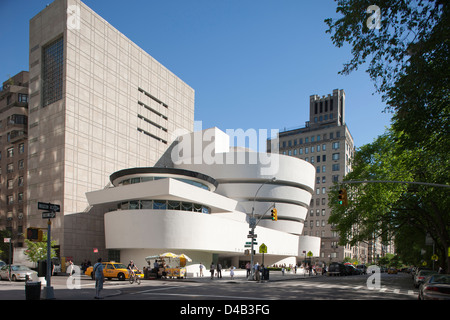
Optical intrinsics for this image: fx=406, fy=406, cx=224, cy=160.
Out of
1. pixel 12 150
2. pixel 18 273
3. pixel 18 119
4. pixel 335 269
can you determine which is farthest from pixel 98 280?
pixel 12 150

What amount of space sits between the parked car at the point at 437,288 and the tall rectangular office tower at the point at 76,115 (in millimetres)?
47001

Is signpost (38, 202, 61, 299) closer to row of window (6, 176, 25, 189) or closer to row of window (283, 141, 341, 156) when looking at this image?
row of window (6, 176, 25, 189)

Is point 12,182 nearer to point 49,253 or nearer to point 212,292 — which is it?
point 212,292

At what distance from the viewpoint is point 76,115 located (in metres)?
57.3

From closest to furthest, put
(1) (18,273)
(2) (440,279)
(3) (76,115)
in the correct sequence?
1. (2) (440,279)
2. (1) (18,273)
3. (3) (76,115)

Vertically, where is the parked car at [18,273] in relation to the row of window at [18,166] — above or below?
below

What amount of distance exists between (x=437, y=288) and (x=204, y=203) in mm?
41588

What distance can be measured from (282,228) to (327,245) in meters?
41.4

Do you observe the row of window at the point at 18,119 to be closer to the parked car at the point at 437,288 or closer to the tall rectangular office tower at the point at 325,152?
the parked car at the point at 437,288

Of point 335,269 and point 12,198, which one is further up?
point 12,198

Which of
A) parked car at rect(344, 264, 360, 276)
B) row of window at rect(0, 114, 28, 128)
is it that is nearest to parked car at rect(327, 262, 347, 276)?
parked car at rect(344, 264, 360, 276)

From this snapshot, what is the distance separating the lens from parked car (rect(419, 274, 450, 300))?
15.0 m

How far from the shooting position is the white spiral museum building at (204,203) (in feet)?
164

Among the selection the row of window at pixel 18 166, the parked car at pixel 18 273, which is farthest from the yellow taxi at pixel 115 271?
the row of window at pixel 18 166
